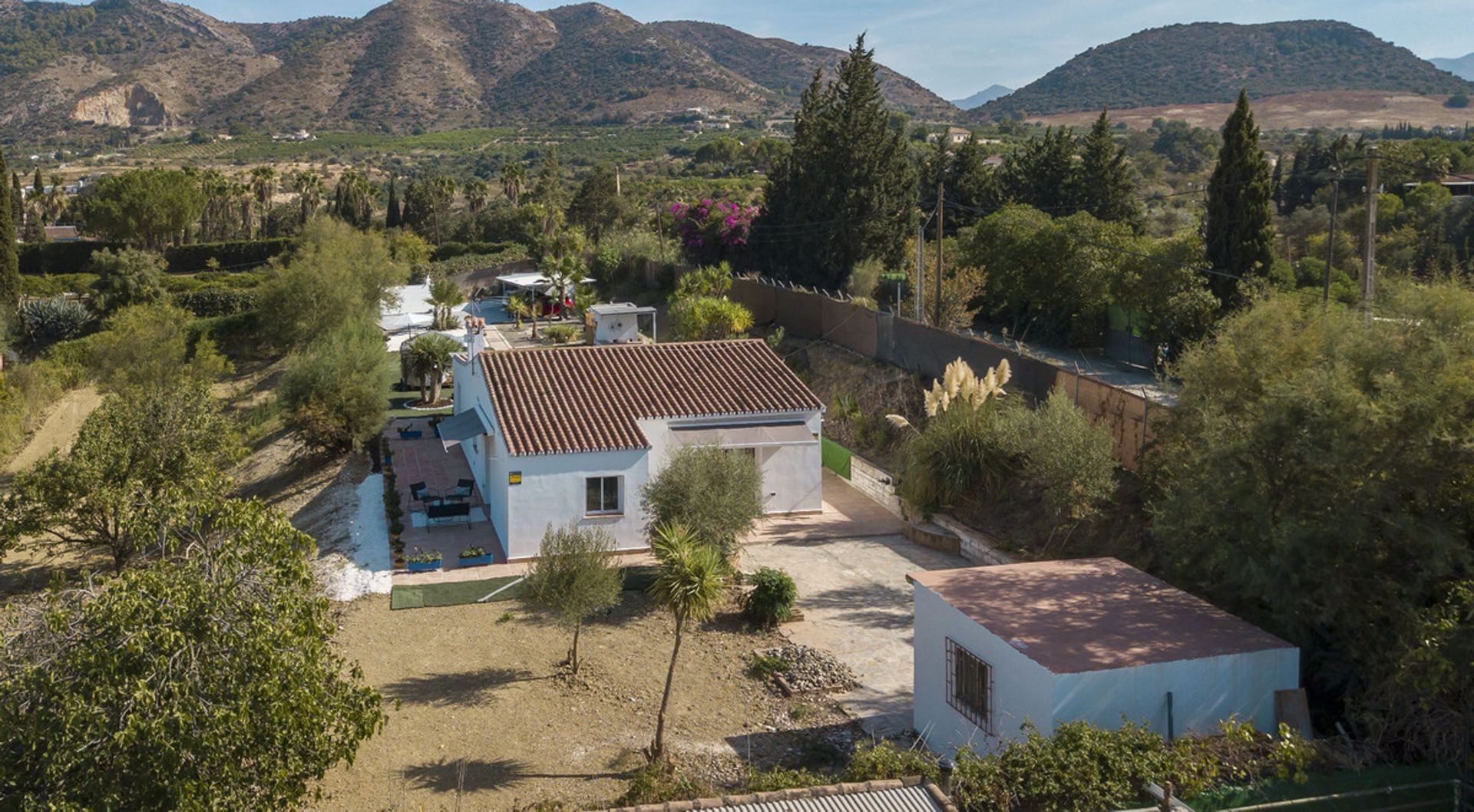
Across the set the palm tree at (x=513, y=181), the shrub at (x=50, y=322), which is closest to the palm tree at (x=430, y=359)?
the shrub at (x=50, y=322)

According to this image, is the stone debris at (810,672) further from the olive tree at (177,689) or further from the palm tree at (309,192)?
the palm tree at (309,192)

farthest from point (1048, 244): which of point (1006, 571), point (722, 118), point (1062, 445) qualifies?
point (722, 118)

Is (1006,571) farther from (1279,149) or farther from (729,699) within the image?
(1279,149)

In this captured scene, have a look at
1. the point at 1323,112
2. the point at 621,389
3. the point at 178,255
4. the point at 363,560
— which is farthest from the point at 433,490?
the point at 1323,112

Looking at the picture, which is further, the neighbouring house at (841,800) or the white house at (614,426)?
the white house at (614,426)

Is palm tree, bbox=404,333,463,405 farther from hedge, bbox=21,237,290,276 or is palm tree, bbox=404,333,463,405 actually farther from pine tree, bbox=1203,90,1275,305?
hedge, bbox=21,237,290,276
